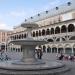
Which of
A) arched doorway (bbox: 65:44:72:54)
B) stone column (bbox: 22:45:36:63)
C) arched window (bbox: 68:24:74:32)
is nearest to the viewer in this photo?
stone column (bbox: 22:45:36:63)

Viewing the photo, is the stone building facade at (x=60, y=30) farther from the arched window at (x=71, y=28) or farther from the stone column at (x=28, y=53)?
the stone column at (x=28, y=53)

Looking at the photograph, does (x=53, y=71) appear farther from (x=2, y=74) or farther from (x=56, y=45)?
(x=56, y=45)

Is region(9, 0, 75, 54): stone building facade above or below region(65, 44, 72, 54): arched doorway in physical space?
above

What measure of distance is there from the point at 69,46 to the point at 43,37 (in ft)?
47.8

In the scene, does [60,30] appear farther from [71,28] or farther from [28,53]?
[28,53]

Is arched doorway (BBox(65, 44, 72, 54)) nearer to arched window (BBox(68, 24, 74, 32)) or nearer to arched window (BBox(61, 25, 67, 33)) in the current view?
arched window (BBox(68, 24, 74, 32))

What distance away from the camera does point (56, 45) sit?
54406mm

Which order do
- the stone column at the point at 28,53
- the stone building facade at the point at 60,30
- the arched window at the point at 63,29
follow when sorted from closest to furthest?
the stone column at the point at 28,53, the stone building facade at the point at 60,30, the arched window at the point at 63,29

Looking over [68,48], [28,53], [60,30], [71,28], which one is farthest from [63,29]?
[28,53]

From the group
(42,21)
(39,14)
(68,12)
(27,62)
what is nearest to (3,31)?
(39,14)

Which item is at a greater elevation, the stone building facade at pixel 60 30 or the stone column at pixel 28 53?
the stone building facade at pixel 60 30

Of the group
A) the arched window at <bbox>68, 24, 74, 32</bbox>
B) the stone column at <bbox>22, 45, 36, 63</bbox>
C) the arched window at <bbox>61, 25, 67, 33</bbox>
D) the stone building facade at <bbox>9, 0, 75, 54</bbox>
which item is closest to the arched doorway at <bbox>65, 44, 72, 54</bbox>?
the stone building facade at <bbox>9, 0, 75, 54</bbox>

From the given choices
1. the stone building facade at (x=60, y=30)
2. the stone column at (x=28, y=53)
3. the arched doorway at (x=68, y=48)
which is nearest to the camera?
the stone column at (x=28, y=53)

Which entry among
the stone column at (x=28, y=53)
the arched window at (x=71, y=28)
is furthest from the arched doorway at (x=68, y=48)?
the stone column at (x=28, y=53)
